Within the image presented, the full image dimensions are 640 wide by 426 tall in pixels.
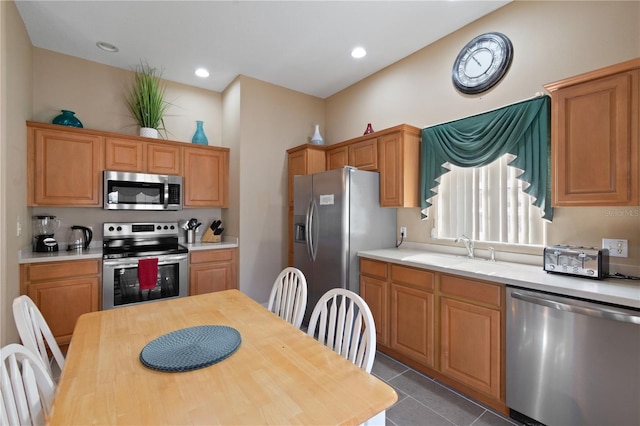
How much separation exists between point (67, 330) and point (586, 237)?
431 cm

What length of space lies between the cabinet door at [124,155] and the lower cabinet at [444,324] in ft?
9.21

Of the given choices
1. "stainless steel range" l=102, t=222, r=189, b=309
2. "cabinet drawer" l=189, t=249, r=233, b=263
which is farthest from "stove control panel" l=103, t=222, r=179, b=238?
"cabinet drawer" l=189, t=249, r=233, b=263

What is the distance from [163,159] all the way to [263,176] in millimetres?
1191

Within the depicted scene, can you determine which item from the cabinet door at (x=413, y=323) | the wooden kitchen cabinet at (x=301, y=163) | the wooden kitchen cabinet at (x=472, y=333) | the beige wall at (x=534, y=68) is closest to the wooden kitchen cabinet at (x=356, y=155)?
the wooden kitchen cabinet at (x=301, y=163)

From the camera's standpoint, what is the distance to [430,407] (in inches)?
77.6

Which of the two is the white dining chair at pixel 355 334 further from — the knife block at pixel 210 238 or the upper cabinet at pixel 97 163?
the upper cabinet at pixel 97 163

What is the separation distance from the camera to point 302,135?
418 centimetres

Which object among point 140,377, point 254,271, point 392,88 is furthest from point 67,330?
point 392,88

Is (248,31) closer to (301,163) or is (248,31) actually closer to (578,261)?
(301,163)

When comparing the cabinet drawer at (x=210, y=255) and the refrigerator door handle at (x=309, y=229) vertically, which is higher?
the refrigerator door handle at (x=309, y=229)

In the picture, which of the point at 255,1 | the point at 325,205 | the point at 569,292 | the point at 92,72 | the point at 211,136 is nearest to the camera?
the point at 569,292

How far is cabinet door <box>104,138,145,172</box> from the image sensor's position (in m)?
3.13

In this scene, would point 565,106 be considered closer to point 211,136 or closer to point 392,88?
point 392,88

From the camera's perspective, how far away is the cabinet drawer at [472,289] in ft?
6.18
